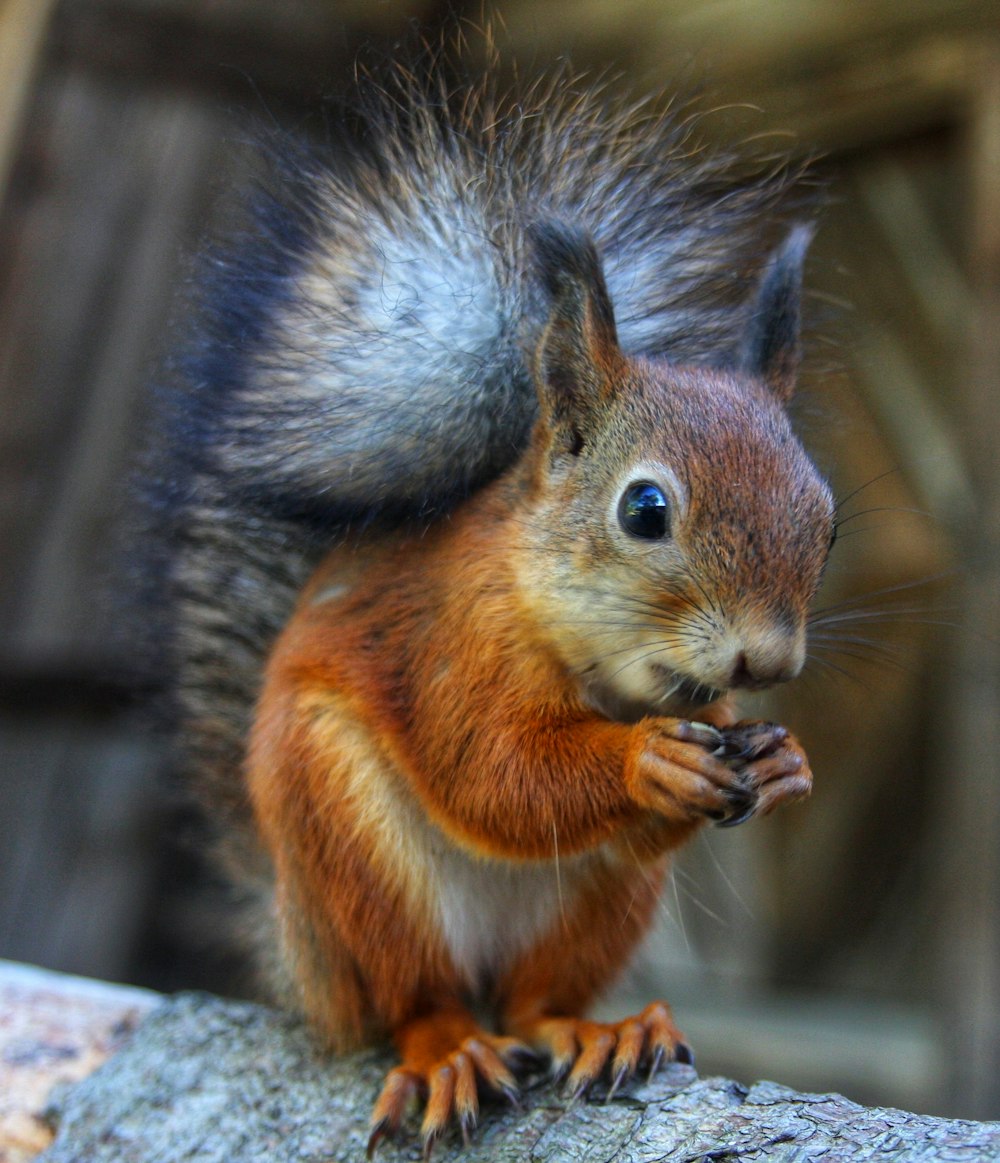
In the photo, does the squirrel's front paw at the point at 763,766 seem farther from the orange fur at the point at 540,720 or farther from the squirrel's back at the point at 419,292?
the squirrel's back at the point at 419,292

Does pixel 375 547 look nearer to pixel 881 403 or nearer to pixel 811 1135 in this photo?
pixel 811 1135

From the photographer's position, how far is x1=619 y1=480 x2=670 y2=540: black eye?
155 centimetres

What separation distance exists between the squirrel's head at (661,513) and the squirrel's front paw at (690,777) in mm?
71

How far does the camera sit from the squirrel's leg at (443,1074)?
5.28 feet

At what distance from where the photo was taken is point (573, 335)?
1705 mm

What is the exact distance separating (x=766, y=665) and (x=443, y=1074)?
728 millimetres

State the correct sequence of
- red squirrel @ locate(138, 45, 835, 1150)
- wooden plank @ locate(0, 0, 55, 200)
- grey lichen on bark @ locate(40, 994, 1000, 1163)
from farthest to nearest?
wooden plank @ locate(0, 0, 55, 200), red squirrel @ locate(138, 45, 835, 1150), grey lichen on bark @ locate(40, 994, 1000, 1163)

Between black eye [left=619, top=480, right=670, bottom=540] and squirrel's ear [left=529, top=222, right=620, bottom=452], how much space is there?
0.19 meters

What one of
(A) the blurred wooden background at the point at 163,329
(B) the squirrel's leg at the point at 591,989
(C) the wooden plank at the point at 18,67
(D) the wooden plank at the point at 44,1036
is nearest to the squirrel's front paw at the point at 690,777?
(B) the squirrel's leg at the point at 591,989

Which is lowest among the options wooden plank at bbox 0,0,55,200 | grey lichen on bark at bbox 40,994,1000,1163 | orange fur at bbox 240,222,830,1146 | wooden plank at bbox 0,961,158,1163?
wooden plank at bbox 0,961,158,1163

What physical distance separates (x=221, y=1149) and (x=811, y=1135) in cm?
80

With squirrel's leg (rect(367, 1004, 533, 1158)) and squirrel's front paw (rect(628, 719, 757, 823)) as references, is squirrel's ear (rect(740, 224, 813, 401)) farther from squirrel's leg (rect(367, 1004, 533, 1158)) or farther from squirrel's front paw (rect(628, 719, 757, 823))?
squirrel's leg (rect(367, 1004, 533, 1158))

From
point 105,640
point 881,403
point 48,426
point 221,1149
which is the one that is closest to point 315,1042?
point 221,1149

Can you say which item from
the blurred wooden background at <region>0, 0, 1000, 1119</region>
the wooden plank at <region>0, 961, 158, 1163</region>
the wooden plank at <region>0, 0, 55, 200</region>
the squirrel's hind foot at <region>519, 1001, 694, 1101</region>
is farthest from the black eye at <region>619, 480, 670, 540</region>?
the wooden plank at <region>0, 0, 55, 200</region>
